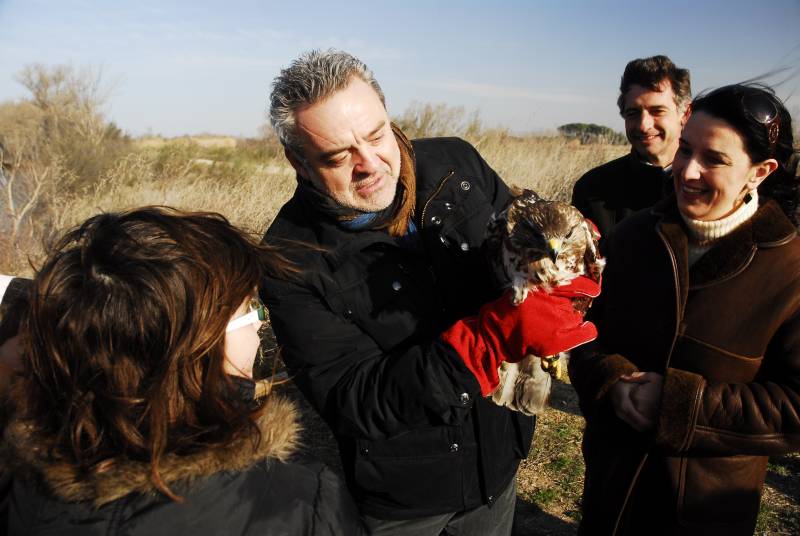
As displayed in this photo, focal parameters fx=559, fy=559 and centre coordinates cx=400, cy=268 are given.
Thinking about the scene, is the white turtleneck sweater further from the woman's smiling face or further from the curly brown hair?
the curly brown hair

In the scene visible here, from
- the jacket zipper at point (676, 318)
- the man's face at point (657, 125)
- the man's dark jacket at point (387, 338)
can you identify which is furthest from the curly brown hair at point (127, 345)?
the man's face at point (657, 125)

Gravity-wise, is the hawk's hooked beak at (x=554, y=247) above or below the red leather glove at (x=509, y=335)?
above

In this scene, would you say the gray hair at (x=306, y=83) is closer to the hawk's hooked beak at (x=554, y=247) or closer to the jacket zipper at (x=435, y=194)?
the jacket zipper at (x=435, y=194)

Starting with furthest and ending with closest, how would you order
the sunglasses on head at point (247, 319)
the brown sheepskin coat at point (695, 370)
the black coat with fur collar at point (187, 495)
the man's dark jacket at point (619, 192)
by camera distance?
the man's dark jacket at point (619, 192) → the brown sheepskin coat at point (695, 370) → the sunglasses on head at point (247, 319) → the black coat with fur collar at point (187, 495)

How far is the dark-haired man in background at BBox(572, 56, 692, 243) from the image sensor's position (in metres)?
4.23

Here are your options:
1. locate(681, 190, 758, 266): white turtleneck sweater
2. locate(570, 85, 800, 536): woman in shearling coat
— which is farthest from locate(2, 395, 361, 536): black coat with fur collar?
locate(681, 190, 758, 266): white turtleneck sweater

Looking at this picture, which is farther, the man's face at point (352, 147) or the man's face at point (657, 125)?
the man's face at point (657, 125)

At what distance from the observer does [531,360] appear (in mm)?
2328

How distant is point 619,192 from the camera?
4.28m

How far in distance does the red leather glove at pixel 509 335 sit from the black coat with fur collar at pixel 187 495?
0.70 meters

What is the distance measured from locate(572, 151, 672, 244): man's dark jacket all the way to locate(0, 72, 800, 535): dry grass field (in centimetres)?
210

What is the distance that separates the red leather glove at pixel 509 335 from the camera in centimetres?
191

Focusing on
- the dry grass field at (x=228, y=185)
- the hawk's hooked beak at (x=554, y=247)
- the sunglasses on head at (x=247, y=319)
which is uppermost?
the hawk's hooked beak at (x=554, y=247)

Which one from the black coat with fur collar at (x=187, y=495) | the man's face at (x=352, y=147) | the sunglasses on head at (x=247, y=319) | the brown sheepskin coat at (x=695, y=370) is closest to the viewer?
the black coat with fur collar at (x=187, y=495)
